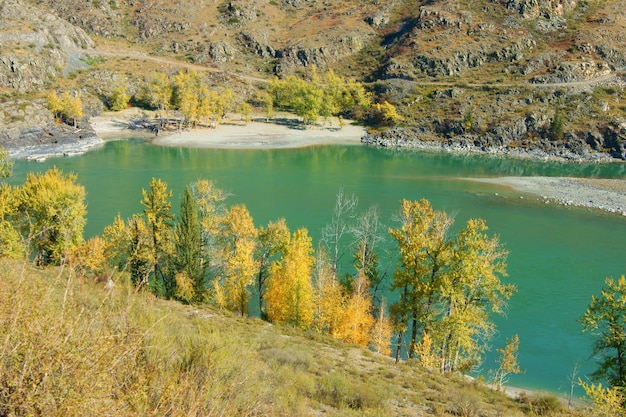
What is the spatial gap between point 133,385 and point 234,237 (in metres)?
26.2

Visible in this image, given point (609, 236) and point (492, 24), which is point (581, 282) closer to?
point (609, 236)

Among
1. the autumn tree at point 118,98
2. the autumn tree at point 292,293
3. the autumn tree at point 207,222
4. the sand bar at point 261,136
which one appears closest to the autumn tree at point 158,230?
the autumn tree at point 207,222

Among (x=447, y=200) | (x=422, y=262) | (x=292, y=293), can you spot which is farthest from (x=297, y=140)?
(x=422, y=262)

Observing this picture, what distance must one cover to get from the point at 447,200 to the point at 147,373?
58810mm

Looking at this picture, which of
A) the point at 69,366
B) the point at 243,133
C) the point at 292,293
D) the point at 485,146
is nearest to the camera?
the point at 69,366

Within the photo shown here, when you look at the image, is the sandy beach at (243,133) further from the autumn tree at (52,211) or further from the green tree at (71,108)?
the autumn tree at (52,211)

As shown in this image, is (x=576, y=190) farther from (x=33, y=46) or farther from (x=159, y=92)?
(x=33, y=46)

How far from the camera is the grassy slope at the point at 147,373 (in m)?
4.93

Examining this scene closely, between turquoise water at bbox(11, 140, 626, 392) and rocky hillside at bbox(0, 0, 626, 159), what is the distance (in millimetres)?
17338

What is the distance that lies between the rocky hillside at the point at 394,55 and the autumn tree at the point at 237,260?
75.9m

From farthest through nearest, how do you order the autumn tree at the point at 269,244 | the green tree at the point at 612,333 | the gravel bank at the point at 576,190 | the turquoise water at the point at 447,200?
the gravel bank at the point at 576,190 < the turquoise water at the point at 447,200 < the autumn tree at the point at 269,244 < the green tree at the point at 612,333

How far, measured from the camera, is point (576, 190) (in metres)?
68.5

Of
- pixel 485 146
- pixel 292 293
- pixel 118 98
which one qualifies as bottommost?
pixel 292 293

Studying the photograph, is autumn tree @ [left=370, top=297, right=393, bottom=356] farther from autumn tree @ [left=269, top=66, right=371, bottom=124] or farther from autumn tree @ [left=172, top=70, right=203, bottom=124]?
autumn tree @ [left=269, top=66, right=371, bottom=124]
